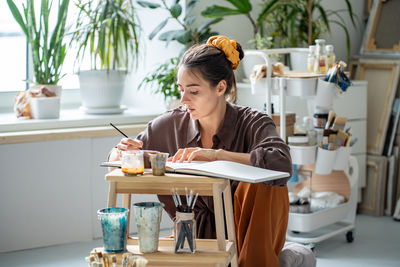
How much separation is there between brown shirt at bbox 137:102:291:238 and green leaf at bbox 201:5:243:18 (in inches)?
53.4

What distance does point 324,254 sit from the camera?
3.43 metres

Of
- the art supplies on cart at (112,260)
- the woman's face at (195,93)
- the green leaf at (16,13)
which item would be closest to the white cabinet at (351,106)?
the green leaf at (16,13)

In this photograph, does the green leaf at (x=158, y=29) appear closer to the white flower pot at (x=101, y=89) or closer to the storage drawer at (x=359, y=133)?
the white flower pot at (x=101, y=89)

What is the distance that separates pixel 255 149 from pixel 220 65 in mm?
364

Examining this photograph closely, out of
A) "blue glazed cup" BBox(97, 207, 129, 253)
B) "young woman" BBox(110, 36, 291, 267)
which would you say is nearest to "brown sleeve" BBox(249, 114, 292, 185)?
"young woman" BBox(110, 36, 291, 267)

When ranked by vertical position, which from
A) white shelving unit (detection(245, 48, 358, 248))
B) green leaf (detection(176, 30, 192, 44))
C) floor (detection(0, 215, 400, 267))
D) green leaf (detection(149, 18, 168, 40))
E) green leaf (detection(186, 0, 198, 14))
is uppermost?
green leaf (detection(186, 0, 198, 14))

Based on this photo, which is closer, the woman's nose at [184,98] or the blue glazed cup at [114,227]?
the blue glazed cup at [114,227]

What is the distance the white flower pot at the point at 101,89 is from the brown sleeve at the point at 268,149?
5.55 ft

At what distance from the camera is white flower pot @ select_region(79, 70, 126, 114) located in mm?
3854

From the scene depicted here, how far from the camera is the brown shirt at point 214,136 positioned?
7.64ft

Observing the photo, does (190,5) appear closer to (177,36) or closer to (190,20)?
(190,20)

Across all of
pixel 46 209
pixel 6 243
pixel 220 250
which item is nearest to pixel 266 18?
pixel 46 209

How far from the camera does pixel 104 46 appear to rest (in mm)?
3682

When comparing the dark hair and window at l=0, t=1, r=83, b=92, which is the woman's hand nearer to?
the dark hair
